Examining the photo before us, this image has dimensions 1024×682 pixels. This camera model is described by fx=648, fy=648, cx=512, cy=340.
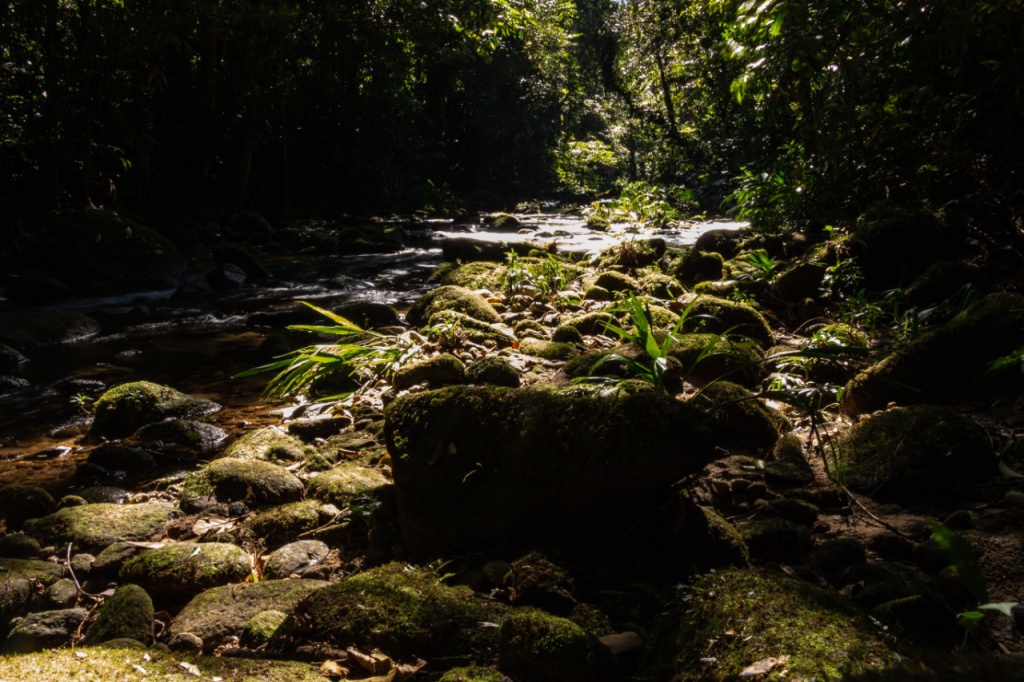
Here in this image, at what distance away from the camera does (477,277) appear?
7.12m

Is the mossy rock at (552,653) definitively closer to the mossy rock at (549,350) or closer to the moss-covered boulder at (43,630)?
the moss-covered boulder at (43,630)

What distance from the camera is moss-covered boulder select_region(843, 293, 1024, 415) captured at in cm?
283

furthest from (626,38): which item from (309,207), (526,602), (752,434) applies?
(526,602)

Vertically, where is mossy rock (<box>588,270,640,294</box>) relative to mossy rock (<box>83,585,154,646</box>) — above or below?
above

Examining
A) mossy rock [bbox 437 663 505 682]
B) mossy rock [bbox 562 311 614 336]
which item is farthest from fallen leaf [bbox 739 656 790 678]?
mossy rock [bbox 562 311 614 336]

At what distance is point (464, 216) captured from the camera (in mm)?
20109

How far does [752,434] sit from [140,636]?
8.19ft

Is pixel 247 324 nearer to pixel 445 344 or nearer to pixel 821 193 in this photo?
pixel 445 344

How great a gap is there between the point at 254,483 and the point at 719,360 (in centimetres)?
260

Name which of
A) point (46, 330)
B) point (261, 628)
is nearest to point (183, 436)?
point (261, 628)

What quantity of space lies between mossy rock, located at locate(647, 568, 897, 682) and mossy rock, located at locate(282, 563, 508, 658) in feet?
1.65

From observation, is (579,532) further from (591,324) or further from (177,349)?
(177,349)

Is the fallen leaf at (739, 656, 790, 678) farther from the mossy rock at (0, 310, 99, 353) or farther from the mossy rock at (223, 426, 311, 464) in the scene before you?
the mossy rock at (0, 310, 99, 353)

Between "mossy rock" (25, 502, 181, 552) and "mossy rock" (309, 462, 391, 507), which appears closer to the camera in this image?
"mossy rock" (25, 502, 181, 552)
